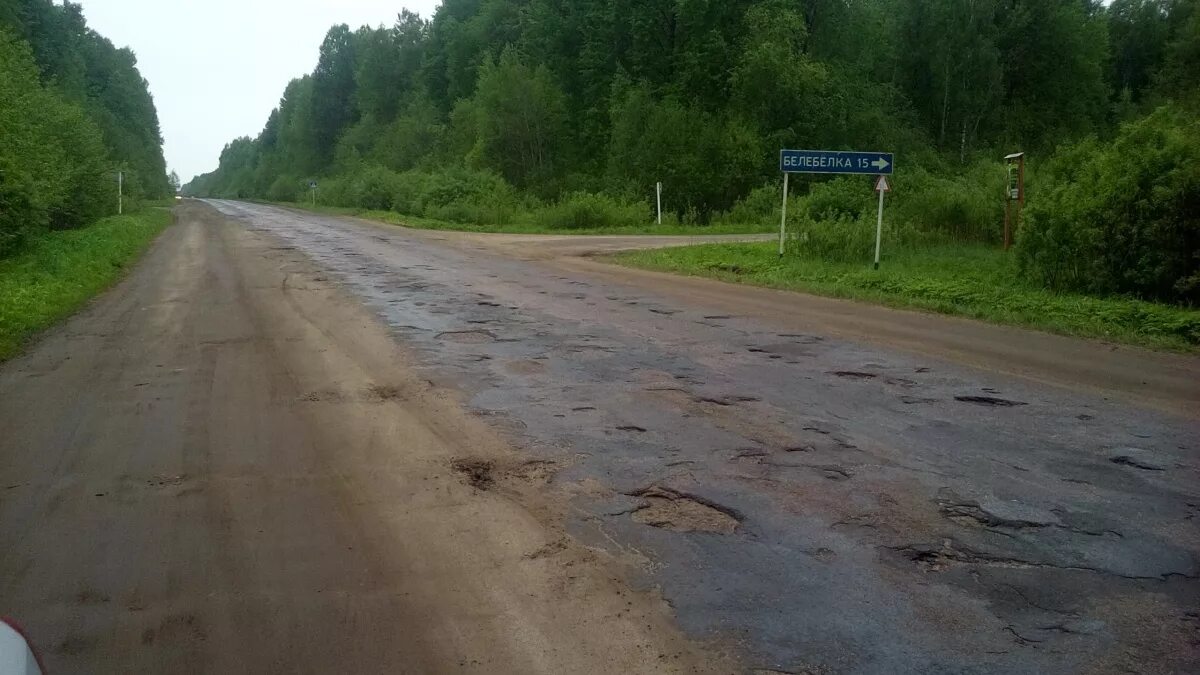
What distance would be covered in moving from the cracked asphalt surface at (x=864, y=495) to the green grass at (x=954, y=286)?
3949 millimetres

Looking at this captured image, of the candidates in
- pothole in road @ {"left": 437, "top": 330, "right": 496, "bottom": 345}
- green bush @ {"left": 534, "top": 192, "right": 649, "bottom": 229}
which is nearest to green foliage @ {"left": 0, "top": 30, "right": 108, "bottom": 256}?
pothole in road @ {"left": 437, "top": 330, "right": 496, "bottom": 345}

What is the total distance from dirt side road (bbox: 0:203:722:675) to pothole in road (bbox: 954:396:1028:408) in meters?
4.06

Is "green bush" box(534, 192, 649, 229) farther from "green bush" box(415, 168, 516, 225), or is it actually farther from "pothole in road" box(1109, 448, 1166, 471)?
"pothole in road" box(1109, 448, 1166, 471)

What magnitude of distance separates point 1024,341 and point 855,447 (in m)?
5.79

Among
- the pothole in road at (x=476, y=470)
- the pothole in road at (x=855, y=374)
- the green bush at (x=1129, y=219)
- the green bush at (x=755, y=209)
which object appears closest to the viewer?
the pothole in road at (x=476, y=470)

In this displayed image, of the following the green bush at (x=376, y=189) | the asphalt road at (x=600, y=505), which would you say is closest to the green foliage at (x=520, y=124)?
the green bush at (x=376, y=189)

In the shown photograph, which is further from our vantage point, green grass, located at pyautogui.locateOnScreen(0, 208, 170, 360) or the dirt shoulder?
green grass, located at pyautogui.locateOnScreen(0, 208, 170, 360)

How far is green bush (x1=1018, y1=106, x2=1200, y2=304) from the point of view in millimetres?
12875

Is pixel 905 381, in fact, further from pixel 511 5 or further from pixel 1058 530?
pixel 511 5

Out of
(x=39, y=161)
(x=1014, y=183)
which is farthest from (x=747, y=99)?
(x=39, y=161)

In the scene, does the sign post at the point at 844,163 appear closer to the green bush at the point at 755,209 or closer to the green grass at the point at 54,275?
the green grass at the point at 54,275

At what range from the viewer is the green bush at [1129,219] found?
42.2 ft

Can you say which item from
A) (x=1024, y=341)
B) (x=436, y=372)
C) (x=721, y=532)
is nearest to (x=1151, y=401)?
(x=1024, y=341)

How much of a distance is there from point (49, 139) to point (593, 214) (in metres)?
18.6
